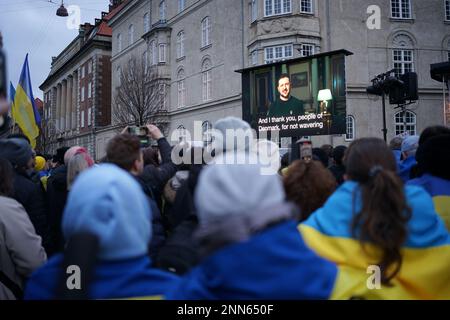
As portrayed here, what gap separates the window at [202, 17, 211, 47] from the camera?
30.4m

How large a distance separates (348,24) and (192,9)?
12.7m

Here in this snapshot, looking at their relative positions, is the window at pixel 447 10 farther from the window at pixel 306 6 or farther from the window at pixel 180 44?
the window at pixel 180 44

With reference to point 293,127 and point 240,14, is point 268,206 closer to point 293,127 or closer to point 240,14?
point 293,127

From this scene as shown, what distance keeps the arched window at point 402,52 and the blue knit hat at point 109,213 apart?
25779 mm

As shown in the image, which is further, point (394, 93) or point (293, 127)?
point (293, 127)

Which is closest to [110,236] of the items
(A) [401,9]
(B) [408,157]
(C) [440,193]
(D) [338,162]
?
(C) [440,193]

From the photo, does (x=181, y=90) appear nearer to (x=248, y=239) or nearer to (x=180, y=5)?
(x=180, y=5)

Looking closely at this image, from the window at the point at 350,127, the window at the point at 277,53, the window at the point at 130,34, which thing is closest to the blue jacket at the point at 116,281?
the window at the point at 350,127

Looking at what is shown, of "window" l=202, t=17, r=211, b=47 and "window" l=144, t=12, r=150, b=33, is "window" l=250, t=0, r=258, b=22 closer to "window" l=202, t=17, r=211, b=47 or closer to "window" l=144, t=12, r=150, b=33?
"window" l=202, t=17, r=211, b=47

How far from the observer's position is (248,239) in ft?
5.53

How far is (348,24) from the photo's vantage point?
24.5 meters

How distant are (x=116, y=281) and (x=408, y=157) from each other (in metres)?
3.85

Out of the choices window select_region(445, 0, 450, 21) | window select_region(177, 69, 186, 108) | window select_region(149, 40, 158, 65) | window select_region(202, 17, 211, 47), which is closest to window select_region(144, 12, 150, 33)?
window select_region(149, 40, 158, 65)
